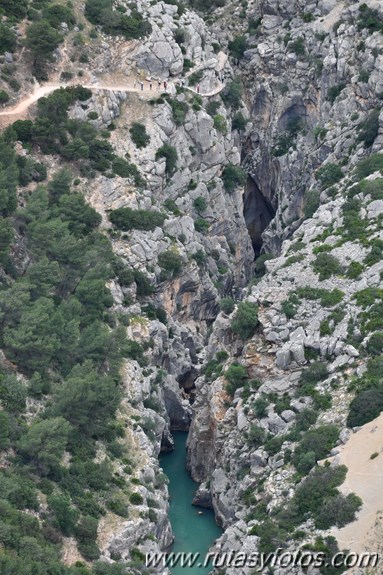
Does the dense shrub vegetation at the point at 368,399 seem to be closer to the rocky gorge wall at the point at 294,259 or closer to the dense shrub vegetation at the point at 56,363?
the rocky gorge wall at the point at 294,259

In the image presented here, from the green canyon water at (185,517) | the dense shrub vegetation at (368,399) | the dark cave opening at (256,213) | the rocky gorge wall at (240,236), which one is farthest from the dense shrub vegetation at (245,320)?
the dark cave opening at (256,213)

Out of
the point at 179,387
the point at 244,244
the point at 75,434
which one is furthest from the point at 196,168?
the point at 75,434

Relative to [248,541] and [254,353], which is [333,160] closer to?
[254,353]

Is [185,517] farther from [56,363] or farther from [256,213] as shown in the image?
[256,213]

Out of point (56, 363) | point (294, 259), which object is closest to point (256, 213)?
point (294, 259)

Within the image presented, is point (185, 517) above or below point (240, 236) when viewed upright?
below

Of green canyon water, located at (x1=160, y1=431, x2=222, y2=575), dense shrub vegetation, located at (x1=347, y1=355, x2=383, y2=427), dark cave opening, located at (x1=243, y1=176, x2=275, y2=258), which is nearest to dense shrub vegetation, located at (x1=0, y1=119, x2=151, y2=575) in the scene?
green canyon water, located at (x1=160, y1=431, x2=222, y2=575)

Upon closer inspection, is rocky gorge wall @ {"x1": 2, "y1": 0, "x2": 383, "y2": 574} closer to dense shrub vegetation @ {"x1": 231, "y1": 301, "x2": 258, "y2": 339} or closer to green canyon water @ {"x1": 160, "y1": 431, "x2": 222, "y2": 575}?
dense shrub vegetation @ {"x1": 231, "y1": 301, "x2": 258, "y2": 339}
